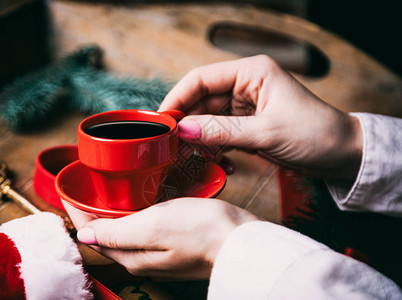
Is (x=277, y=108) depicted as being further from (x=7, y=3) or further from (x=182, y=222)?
(x=7, y=3)

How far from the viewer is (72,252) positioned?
0.51 m

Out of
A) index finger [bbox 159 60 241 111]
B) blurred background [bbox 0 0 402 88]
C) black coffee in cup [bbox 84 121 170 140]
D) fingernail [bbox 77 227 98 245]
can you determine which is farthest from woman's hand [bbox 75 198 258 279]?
blurred background [bbox 0 0 402 88]

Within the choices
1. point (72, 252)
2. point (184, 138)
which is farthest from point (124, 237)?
point (184, 138)

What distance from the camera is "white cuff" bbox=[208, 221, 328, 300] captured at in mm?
466

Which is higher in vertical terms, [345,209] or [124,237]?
[124,237]

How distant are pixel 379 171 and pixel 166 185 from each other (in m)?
0.42

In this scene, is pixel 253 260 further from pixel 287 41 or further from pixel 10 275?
pixel 287 41

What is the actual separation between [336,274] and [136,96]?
60 centimetres

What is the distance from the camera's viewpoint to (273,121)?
683mm

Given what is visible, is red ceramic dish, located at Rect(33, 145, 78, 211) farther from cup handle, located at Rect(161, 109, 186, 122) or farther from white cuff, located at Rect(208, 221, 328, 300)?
white cuff, located at Rect(208, 221, 328, 300)

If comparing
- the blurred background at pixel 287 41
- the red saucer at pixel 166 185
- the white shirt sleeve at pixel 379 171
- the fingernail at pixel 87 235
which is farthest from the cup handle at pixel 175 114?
the blurred background at pixel 287 41

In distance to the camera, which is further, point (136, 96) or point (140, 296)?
point (136, 96)

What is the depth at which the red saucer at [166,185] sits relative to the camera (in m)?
0.55

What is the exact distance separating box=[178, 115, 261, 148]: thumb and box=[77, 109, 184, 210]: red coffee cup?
3 centimetres
